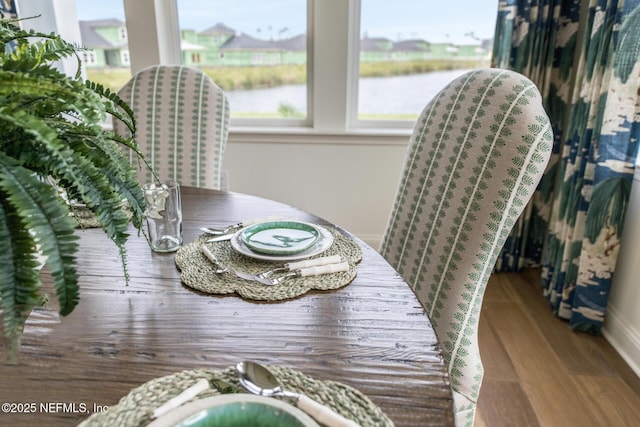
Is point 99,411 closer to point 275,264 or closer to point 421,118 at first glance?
point 275,264

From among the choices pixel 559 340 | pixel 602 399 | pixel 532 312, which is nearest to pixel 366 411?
pixel 602 399

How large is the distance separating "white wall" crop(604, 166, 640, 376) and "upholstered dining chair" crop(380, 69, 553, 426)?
1184 millimetres

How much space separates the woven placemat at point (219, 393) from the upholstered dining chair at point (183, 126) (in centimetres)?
117

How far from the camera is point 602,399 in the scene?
5.00ft

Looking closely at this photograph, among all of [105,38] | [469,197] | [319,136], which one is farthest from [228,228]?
[105,38]

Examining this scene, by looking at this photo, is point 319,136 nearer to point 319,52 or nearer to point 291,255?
point 319,52

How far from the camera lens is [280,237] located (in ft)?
3.14

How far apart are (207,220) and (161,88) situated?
2.50ft

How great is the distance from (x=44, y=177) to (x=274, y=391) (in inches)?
15.6

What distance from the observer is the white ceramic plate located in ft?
2.85

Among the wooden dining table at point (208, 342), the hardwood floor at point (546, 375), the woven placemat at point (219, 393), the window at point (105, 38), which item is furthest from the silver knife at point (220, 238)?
the window at point (105, 38)

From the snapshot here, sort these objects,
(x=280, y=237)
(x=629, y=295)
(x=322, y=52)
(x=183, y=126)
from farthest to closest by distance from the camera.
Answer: (x=322, y=52), (x=629, y=295), (x=183, y=126), (x=280, y=237)

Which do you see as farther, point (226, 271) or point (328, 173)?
point (328, 173)

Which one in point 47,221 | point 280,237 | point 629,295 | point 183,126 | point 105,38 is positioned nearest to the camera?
point 47,221
